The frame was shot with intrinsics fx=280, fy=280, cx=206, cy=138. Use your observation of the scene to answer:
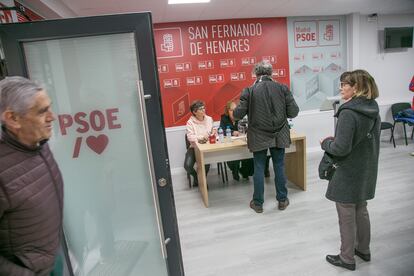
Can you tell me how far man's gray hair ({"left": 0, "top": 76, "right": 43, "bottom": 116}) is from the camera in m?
1.13

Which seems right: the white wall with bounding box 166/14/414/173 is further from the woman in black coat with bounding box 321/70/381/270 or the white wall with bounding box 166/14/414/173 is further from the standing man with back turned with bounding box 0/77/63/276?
the standing man with back turned with bounding box 0/77/63/276

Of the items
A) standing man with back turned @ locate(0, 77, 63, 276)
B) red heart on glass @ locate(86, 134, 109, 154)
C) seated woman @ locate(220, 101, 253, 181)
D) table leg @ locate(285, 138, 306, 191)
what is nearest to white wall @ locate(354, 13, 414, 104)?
table leg @ locate(285, 138, 306, 191)

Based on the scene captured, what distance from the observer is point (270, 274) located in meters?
2.16

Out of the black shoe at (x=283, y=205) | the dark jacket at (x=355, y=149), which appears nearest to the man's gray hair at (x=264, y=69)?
the dark jacket at (x=355, y=149)

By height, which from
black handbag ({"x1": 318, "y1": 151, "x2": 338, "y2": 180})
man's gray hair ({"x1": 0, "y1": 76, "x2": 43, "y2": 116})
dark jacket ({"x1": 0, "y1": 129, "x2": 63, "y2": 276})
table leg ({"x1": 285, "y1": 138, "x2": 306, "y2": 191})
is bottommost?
table leg ({"x1": 285, "y1": 138, "x2": 306, "y2": 191})

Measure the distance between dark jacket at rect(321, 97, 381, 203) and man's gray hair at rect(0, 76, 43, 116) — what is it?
68.8 inches

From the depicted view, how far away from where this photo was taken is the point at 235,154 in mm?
3543

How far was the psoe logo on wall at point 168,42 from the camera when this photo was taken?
4.54 m

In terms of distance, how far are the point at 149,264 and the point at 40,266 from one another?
3.22 ft

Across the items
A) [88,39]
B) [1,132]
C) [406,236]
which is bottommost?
[406,236]

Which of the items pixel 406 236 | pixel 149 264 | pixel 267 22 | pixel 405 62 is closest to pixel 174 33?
pixel 267 22

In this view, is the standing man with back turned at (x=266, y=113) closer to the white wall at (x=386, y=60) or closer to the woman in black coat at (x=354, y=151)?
the woman in black coat at (x=354, y=151)

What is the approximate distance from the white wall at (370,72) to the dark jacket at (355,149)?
3.19m

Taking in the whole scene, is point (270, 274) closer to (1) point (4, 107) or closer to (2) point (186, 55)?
(1) point (4, 107)
